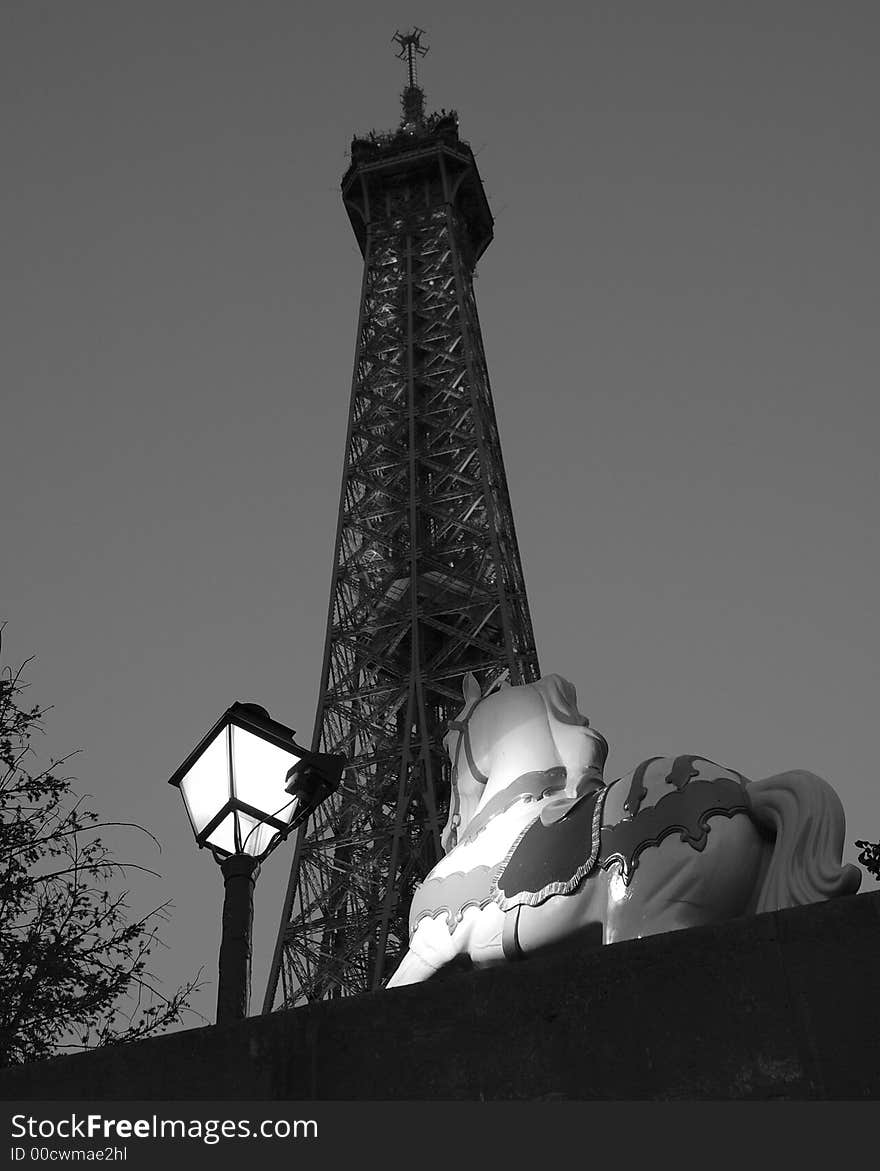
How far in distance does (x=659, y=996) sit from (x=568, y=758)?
10.4 feet

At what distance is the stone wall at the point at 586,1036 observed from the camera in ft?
16.0

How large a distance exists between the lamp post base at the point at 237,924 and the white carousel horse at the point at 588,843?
153 centimetres

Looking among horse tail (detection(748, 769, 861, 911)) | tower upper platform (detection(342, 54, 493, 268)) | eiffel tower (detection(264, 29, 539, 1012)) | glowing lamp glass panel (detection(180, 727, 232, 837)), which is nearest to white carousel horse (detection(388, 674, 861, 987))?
horse tail (detection(748, 769, 861, 911))

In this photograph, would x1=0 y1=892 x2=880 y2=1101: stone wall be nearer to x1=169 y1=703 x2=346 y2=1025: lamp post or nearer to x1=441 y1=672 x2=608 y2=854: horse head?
x1=169 y1=703 x2=346 y2=1025: lamp post

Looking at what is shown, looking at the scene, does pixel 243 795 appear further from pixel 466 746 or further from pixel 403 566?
pixel 403 566

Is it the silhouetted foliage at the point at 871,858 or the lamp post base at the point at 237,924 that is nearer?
the lamp post base at the point at 237,924

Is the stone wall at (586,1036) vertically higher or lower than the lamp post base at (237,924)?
lower

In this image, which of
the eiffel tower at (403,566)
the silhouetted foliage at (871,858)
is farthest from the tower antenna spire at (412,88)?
the silhouetted foliage at (871,858)

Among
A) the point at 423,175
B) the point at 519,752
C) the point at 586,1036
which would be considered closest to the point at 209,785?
the point at 586,1036

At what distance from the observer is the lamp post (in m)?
6.43

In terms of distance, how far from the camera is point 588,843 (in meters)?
7.38

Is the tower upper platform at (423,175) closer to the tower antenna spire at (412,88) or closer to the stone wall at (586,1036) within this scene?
the tower antenna spire at (412,88)

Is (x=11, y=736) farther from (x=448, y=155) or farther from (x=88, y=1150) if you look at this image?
(x=448, y=155)
